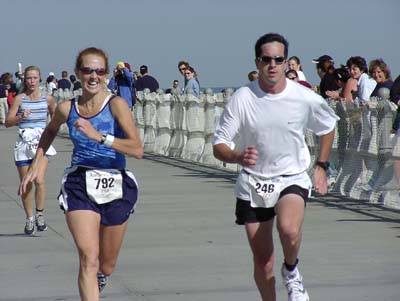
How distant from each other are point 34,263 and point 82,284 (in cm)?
327

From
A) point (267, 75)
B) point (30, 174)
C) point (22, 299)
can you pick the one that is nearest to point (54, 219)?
point (22, 299)

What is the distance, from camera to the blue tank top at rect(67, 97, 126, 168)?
7492mm

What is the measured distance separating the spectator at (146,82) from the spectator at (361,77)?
12943 millimetres

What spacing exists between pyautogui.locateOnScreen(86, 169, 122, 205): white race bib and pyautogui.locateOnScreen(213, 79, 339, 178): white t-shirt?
72cm

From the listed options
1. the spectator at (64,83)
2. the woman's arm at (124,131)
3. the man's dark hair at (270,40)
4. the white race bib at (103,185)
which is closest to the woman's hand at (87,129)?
the woman's arm at (124,131)

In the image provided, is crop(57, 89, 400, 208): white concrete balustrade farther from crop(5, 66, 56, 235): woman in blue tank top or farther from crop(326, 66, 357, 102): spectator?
crop(5, 66, 56, 235): woman in blue tank top

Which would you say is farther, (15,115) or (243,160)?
(15,115)

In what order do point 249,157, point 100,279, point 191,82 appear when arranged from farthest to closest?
point 191,82
point 100,279
point 249,157

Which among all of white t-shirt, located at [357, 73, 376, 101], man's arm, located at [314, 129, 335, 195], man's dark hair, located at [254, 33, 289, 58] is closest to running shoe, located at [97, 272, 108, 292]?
man's arm, located at [314, 129, 335, 195]

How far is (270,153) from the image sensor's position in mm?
7305

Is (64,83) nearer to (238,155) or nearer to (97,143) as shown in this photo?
(97,143)

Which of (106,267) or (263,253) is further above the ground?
(263,253)

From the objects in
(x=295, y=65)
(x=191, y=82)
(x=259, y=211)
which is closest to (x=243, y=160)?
(x=259, y=211)

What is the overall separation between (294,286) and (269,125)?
96 centimetres
